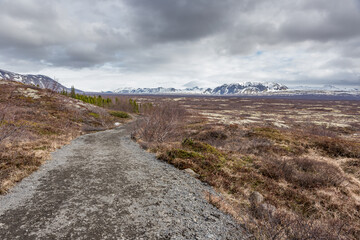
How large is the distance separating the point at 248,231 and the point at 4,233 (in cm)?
877

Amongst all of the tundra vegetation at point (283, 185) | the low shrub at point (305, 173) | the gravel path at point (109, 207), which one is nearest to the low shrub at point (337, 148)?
the tundra vegetation at point (283, 185)

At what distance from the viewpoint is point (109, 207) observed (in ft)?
25.3

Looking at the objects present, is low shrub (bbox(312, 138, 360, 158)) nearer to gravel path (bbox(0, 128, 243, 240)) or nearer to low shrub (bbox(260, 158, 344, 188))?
low shrub (bbox(260, 158, 344, 188))

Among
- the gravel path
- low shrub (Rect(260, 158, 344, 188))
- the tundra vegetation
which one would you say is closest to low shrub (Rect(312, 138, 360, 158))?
the tundra vegetation

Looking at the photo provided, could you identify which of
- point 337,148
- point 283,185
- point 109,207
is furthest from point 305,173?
point 109,207

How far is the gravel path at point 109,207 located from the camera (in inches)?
246

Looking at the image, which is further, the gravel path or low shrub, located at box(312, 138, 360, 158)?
low shrub, located at box(312, 138, 360, 158)

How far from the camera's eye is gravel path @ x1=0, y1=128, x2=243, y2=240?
6.25 m

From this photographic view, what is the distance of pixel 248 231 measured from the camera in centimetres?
684

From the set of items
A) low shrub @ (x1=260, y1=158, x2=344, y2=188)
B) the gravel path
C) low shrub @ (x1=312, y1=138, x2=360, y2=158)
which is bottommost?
low shrub @ (x1=312, y1=138, x2=360, y2=158)

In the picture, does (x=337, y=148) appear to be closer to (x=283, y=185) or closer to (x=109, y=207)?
(x=283, y=185)

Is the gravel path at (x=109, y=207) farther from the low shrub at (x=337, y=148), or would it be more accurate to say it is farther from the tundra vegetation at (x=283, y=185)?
the low shrub at (x=337, y=148)

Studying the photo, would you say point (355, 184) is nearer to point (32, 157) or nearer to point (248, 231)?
point (248, 231)

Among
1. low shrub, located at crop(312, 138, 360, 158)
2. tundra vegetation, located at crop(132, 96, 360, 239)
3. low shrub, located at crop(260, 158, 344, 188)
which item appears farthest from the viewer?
low shrub, located at crop(312, 138, 360, 158)
